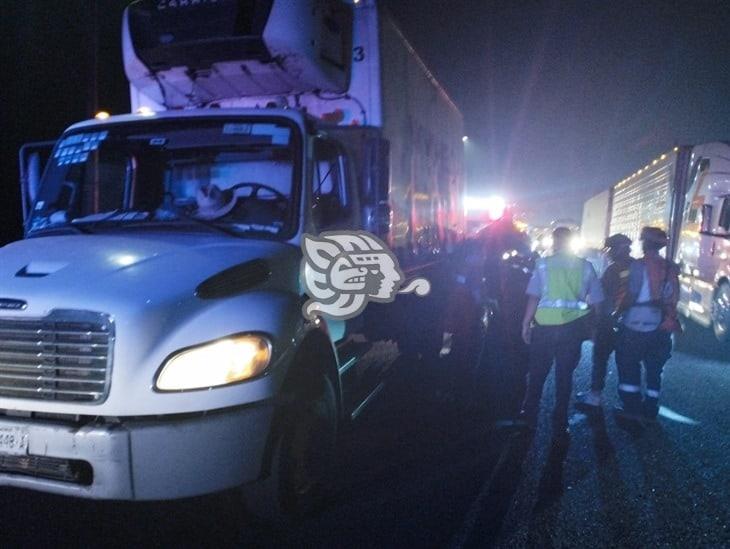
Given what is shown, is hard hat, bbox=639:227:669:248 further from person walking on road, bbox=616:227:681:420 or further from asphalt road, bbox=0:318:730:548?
asphalt road, bbox=0:318:730:548

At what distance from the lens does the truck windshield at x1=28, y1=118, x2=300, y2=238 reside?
153 inches

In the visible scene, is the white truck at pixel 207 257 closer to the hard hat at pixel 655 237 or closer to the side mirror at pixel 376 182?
the side mirror at pixel 376 182

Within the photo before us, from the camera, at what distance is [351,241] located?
4.43m

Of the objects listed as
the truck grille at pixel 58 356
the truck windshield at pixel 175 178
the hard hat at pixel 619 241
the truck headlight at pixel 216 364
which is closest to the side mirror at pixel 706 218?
the hard hat at pixel 619 241

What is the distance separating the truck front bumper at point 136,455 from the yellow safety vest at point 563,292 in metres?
3.12

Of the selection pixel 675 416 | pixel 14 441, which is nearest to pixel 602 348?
pixel 675 416

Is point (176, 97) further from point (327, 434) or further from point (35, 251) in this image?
point (327, 434)

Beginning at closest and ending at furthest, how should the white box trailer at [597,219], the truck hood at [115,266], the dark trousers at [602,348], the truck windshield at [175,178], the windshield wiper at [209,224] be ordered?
the truck hood at [115,266], the windshield wiper at [209,224], the truck windshield at [175,178], the dark trousers at [602,348], the white box trailer at [597,219]

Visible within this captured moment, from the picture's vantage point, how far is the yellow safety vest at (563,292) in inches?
200

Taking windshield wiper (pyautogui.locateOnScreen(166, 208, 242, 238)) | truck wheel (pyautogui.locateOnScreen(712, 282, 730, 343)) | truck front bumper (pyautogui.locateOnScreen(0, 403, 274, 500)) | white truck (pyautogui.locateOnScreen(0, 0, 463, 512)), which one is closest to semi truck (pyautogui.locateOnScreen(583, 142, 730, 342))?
truck wheel (pyautogui.locateOnScreen(712, 282, 730, 343))

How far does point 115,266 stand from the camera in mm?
3000

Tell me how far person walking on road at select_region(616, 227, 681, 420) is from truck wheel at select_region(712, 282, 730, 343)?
427 cm

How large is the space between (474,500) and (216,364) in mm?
2023

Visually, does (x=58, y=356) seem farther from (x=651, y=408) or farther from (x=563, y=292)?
(x=651, y=408)
